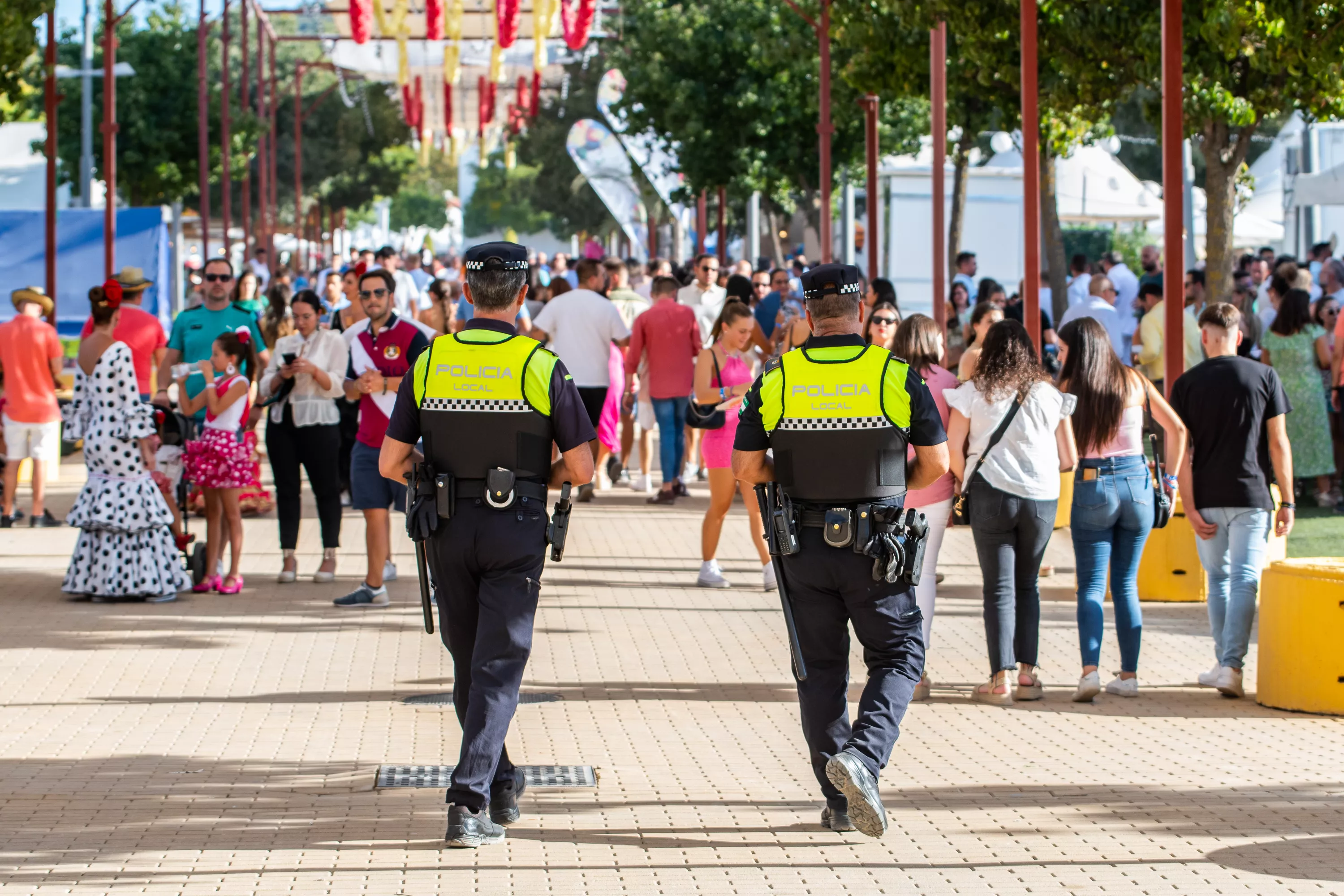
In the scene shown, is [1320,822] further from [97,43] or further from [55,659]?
[97,43]

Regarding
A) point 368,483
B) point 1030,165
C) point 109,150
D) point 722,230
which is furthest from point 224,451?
point 722,230

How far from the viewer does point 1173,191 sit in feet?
36.8

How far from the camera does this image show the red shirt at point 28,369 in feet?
46.6

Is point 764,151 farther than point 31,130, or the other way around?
point 31,130

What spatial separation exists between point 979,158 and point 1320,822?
4792 centimetres

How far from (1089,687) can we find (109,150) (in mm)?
19016

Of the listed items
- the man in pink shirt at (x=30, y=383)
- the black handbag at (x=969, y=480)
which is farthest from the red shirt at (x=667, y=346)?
the black handbag at (x=969, y=480)

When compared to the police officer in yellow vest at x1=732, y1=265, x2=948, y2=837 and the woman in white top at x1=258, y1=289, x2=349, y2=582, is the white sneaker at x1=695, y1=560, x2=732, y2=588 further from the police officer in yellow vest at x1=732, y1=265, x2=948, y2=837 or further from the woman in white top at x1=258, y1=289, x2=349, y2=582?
the police officer in yellow vest at x1=732, y1=265, x2=948, y2=837

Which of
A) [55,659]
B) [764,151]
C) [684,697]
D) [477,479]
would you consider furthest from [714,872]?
[764,151]

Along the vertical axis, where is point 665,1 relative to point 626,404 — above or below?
above

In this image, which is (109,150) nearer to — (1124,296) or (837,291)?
(1124,296)

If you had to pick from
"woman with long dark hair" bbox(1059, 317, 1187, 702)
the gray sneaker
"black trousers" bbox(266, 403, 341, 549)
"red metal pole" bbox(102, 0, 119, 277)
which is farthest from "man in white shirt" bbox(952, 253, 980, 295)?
"woman with long dark hair" bbox(1059, 317, 1187, 702)

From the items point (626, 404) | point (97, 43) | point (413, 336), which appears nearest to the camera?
point (413, 336)

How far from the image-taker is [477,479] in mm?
5832
